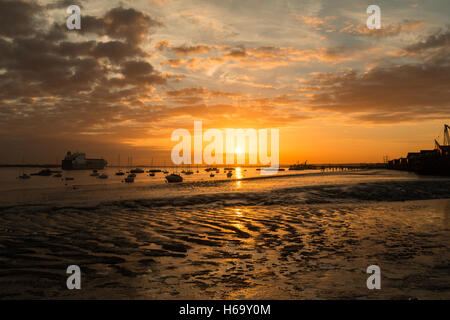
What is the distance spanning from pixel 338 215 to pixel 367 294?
1256 cm

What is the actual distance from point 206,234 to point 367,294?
7.83 meters

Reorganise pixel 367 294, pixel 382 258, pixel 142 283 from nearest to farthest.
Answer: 1. pixel 367 294
2. pixel 142 283
3. pixel 382 258

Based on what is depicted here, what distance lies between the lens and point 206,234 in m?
13.2

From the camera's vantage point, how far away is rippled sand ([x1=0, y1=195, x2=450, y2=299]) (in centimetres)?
684

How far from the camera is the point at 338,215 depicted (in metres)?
18.4

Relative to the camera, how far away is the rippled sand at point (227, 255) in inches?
269

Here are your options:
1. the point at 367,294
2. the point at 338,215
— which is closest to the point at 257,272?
the point at 367,294

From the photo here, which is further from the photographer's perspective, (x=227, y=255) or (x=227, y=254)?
(x=227, y=254)

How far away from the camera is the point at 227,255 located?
9828 mm
